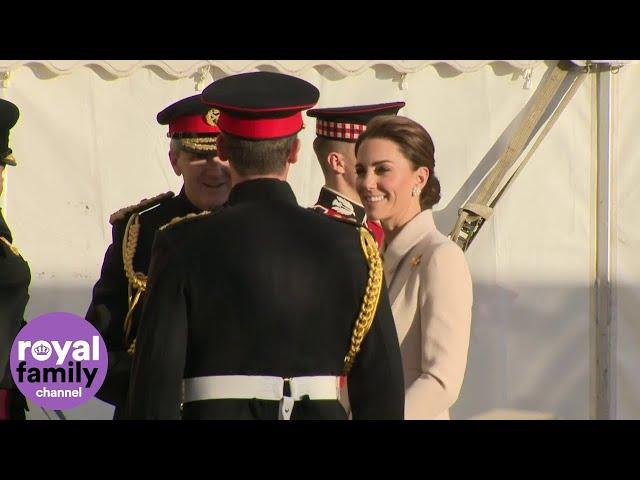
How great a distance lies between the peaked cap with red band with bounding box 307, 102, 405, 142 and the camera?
404 cm

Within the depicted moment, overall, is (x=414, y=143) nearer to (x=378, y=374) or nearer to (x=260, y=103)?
(x=260, y=103)

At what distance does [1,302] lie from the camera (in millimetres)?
3656

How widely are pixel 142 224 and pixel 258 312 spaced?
937 mm

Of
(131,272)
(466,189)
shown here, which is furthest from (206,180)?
(466,189)

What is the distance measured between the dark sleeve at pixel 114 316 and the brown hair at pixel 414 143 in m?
0.71

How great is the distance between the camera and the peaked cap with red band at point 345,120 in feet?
13.3

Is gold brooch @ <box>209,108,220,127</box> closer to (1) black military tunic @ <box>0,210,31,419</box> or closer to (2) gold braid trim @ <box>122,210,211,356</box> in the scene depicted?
(2) gold braid trim @ <box>122,210,211,356</box>

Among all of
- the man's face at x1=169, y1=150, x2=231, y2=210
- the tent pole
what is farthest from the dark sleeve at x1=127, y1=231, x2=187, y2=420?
the tent pole

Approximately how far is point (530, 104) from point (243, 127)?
1.84m

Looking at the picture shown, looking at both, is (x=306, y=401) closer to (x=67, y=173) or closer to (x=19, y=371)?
(x=19, y=371)

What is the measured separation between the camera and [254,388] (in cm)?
276

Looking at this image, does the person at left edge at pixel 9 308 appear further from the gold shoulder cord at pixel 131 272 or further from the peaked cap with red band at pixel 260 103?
the peaked cap with red band at pixel 260 103

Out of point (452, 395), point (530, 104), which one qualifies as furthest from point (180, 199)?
point (530, 104)

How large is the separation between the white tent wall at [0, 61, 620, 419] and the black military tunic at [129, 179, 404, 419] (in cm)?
155
